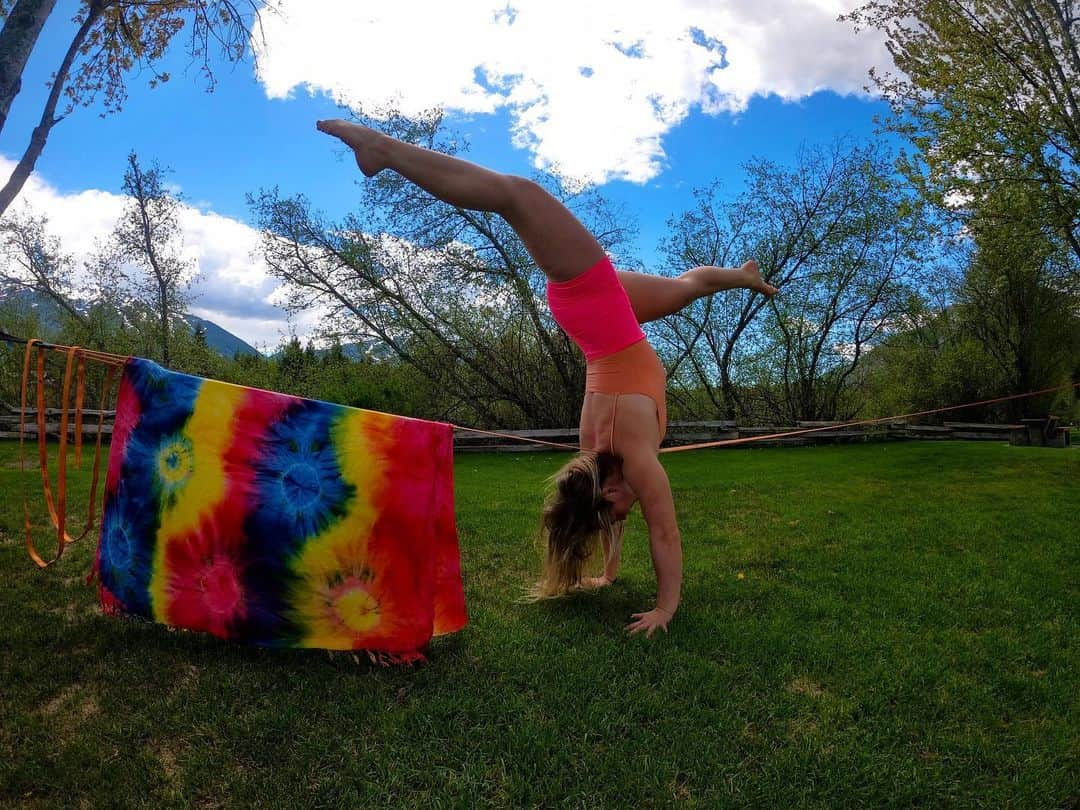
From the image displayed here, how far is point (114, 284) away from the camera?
17078 mm

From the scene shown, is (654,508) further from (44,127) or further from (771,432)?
(771,432)

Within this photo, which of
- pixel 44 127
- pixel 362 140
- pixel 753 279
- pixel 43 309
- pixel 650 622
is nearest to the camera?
pixel 362 140

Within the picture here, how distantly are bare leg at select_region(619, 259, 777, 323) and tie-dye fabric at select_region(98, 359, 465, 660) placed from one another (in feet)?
4.83

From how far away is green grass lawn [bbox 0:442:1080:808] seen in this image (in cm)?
175

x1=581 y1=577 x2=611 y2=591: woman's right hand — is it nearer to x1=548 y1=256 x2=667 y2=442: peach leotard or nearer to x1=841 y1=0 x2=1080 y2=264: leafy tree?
x1=548 y1=256 x2=667 y2=442: peach leotard

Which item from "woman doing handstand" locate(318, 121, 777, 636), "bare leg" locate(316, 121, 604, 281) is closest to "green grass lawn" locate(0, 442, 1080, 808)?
"woman doing handstand" locate(318, 121, 777, 636)

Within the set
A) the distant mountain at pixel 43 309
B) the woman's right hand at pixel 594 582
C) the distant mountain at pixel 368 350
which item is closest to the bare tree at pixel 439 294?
the distant mountain at pixel 368 350

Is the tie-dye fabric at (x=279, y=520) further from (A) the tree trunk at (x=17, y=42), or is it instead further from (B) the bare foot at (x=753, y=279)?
(A) the tree trunk at (x=17, y=42)

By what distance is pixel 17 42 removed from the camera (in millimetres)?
3752

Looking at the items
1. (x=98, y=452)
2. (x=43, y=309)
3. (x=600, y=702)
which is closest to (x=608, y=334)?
(x=600, y=702)

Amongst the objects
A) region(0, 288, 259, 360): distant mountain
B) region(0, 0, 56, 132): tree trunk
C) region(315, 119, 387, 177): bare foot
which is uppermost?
region(0, 288, 259, 360): distant mountain

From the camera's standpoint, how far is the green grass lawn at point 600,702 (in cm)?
175

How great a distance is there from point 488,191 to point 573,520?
162 centimetres

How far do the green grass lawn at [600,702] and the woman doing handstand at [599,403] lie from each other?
0.96ft
